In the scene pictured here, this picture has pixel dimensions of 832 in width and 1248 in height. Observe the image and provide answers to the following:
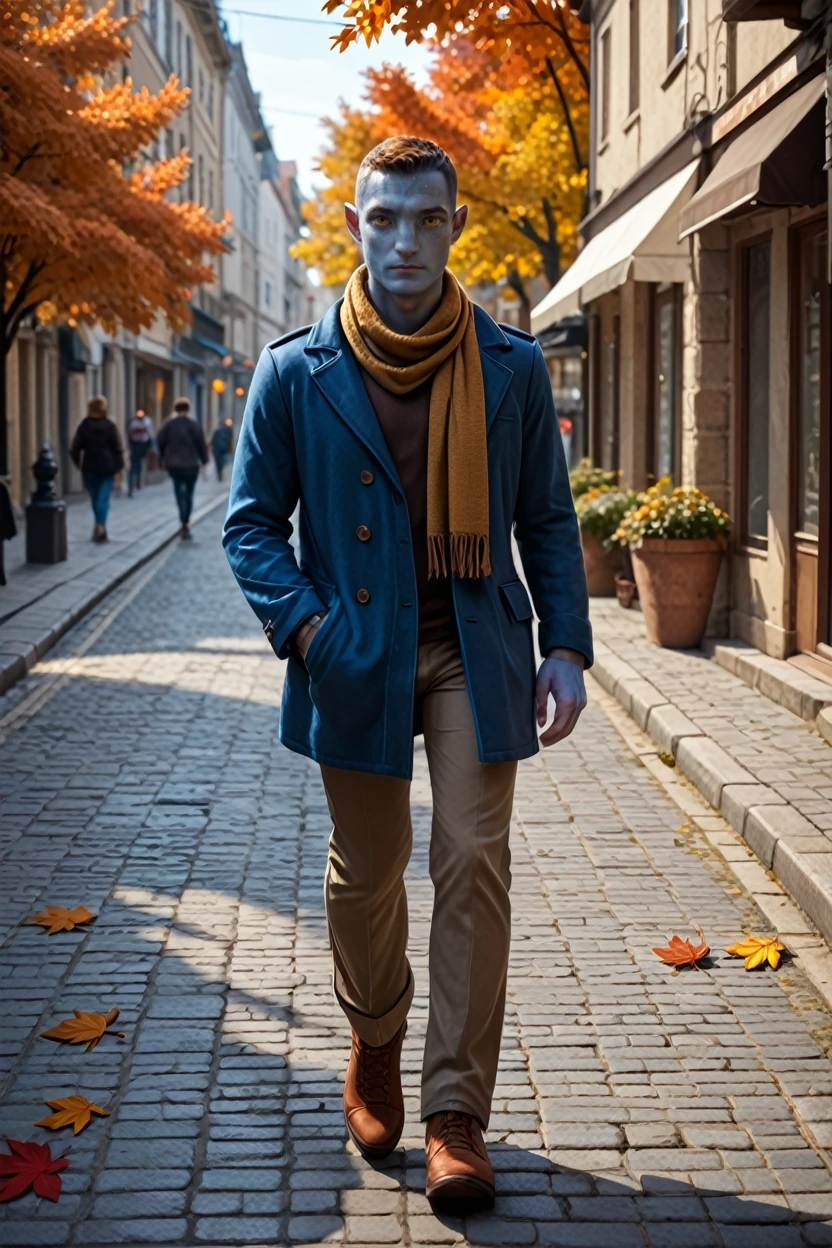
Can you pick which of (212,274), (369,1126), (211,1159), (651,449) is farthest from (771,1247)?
(212,274)

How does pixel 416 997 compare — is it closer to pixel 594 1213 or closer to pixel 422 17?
pixel 594 1213

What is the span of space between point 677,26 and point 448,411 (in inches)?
482

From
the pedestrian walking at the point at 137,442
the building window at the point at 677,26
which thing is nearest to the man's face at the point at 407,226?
the building window at the point at 677,26

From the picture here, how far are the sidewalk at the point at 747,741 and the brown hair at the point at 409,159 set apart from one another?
285cm

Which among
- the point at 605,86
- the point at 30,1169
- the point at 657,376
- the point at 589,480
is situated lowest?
the point at 30,1169

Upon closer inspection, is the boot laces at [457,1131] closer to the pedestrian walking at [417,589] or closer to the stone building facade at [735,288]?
the pedestrian walking at [417,589]

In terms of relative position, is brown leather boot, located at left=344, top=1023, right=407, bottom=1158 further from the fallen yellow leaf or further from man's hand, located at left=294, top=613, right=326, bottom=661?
the fallen yellow leaf

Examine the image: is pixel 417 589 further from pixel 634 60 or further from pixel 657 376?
pixel 634 60

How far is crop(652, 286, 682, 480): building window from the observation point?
14.8 metres

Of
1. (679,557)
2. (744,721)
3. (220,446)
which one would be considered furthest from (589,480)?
(220,446)

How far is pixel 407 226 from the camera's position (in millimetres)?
3598

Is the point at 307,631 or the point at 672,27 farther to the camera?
the point at 672,27

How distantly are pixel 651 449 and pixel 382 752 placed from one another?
1334 cm

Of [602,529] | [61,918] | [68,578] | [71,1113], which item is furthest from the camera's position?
[68,578]
